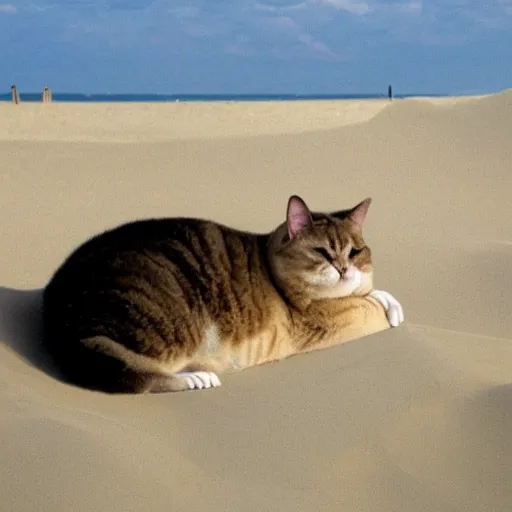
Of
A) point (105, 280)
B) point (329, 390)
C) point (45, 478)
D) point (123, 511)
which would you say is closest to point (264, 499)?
point (123, 511)

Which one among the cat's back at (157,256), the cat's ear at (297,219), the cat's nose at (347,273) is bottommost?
the cat's nose at (347,273)

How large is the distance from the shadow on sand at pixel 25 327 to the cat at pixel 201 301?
0.07m

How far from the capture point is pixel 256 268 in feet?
10.9

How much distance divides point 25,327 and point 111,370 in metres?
0.71

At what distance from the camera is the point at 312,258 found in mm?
3258

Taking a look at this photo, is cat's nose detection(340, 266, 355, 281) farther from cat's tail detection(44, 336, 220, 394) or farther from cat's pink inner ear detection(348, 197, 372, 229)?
cat's tail detection(44, 336, 220, 394)

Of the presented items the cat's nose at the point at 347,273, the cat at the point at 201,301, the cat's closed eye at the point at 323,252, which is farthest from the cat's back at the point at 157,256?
the cat's nose at the point at 347,273

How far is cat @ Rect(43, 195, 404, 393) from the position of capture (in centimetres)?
283

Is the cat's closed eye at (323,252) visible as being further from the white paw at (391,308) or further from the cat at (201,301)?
the white paw at (391,308)

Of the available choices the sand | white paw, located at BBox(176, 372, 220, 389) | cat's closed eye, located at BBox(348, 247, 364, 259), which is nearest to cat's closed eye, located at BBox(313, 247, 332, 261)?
cat's closed eye, located at BBox(348, 247, 364, 259)

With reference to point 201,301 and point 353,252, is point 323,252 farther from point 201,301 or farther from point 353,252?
point 201,301

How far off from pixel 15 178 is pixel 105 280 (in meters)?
5.77

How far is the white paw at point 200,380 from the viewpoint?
2.87m

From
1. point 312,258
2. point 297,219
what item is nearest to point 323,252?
point 312,258
